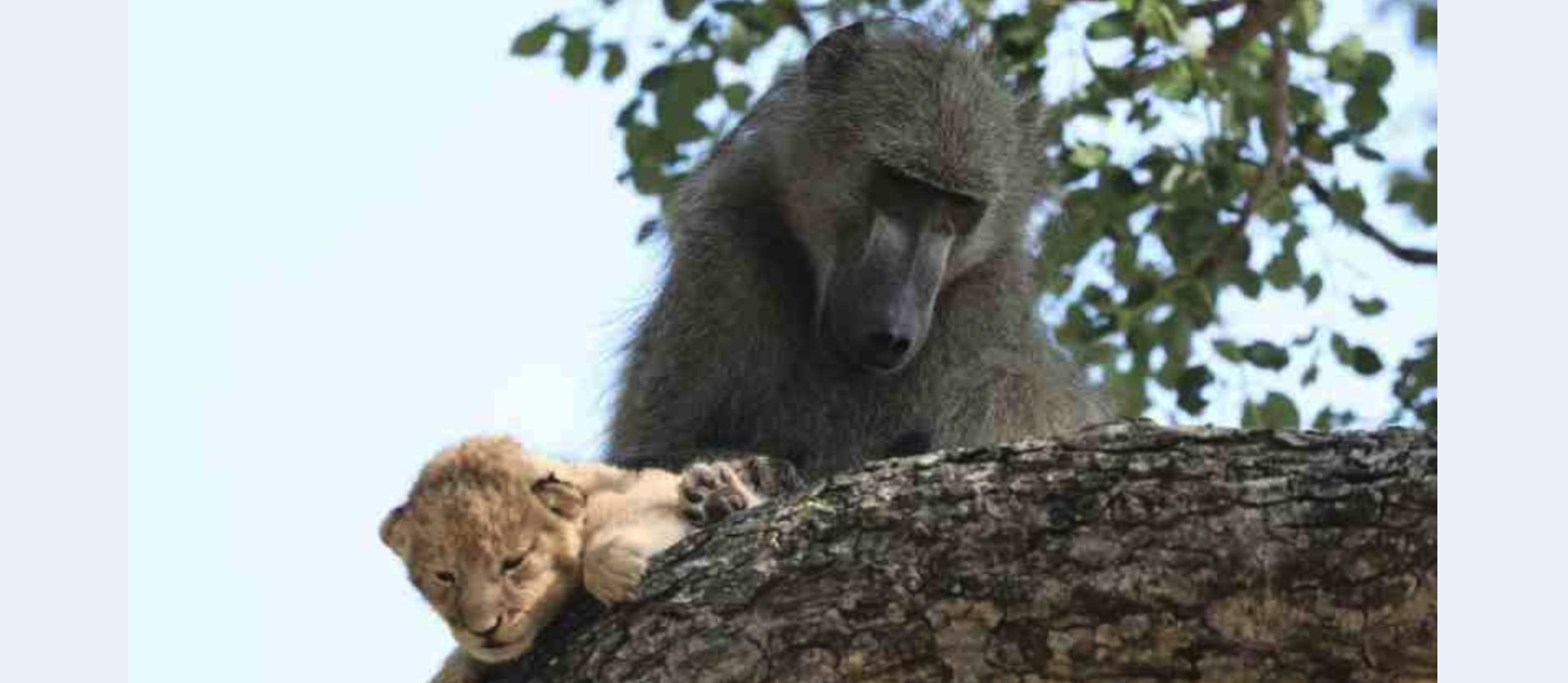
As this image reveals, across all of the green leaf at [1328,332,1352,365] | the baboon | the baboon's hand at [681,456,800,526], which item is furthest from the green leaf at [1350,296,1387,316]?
the baboon's hand at [681,456,800,526]

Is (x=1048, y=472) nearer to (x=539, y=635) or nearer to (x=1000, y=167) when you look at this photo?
(x=539, y=635)

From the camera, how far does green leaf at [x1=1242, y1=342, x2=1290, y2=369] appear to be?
990 cm

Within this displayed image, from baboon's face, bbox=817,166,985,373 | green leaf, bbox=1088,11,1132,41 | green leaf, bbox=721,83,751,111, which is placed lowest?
baboon's face, bbox=817,166,985,373

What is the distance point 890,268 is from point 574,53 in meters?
3.35

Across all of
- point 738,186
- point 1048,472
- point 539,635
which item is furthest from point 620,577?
point 738,186

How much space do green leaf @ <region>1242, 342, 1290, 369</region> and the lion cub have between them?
16.6 feet

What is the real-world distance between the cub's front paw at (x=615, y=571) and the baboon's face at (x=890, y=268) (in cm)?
205

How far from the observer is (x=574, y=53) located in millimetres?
9938

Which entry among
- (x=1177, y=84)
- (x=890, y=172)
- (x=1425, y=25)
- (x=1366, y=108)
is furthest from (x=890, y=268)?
(x=1425, y=25)

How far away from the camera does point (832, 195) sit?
295 inches

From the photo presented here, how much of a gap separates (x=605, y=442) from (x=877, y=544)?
3.21 meters

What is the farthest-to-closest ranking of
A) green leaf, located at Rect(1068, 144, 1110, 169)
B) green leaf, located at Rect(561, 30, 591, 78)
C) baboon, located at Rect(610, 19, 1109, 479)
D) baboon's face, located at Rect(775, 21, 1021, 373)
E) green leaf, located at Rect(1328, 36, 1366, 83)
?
1. green leaf, located at Rect(561, 30, 591, 78)
2. green leaf, located at Rect(1328, 36, 1366, 83)
3. green leaf, located at Rect(1068, 144, 1110, 169)
4. baboon, located at Rect(610, 19, 1109, 479)
5. baboon's face, located at Rect(775, 21, 1021, 373)

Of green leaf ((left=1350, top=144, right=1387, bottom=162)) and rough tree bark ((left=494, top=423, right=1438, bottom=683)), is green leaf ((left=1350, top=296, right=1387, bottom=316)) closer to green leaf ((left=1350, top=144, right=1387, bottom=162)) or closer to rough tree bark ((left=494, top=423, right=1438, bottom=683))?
green leaf ((left=1350, top=144, right=1387, bottom=162))

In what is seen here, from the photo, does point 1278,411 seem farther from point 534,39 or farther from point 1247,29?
point 534,39
